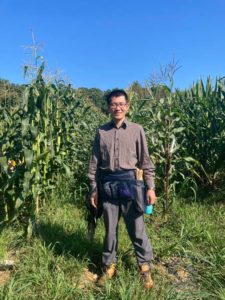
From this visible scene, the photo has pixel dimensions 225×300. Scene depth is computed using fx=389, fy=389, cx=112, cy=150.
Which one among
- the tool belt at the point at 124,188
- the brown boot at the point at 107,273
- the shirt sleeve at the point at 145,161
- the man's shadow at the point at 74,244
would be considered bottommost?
the brown boot at the point at 107,273

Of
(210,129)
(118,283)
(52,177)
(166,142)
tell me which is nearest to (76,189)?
(52,177)

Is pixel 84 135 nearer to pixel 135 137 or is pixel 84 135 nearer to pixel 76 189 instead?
pixel 76 189

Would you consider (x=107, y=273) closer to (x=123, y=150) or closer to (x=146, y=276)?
(x=146, y=276)

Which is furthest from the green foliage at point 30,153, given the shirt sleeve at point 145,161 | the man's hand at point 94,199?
the shirt sleeve at point 145,161

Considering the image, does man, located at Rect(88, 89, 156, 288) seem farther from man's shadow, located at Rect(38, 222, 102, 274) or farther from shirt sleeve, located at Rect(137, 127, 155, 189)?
man's shadow, located at Rect(38, 222, 102, 274)

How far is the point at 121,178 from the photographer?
3641 mm

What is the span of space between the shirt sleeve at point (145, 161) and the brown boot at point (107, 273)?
2.76 feet

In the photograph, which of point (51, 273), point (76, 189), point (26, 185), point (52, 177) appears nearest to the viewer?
point (51, 273)

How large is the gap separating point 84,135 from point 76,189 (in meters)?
1.42

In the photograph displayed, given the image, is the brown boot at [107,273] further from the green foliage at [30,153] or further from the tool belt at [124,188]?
the green foliage at [30,153]

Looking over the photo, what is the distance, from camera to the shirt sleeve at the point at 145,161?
3.67 metres

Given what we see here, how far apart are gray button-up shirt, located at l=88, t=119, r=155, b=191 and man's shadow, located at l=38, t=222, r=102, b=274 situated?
2.61ft

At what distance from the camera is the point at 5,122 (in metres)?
5.24

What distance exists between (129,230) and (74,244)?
84 cm
